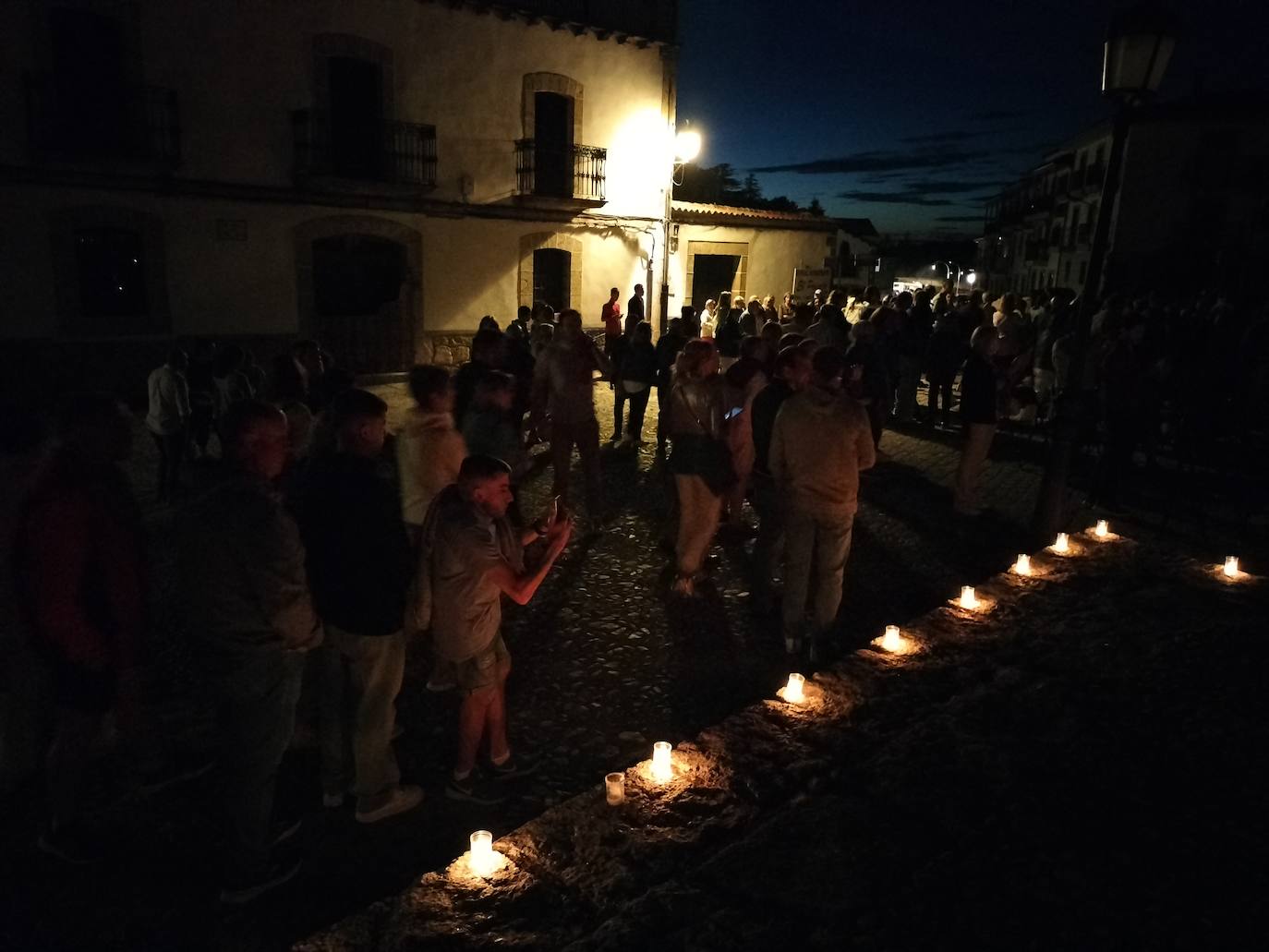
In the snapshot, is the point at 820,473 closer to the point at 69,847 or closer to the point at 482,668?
the point at 482,668

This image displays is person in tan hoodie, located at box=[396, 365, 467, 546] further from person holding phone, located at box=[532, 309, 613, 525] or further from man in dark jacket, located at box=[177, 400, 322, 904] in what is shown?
person holding phone, located at box=[532, 309, 613, 525]

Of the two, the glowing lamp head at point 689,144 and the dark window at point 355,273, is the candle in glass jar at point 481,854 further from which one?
the glowing lamp head at point 689,144

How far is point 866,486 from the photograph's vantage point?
346 inches

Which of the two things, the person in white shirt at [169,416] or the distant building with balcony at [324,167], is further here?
the distant building with balcony at [324,167]

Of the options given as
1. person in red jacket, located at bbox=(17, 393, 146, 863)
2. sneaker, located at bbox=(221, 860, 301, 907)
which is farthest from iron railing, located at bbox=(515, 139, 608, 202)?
sneaker, located at bbox=(221, 860, 301, 907)

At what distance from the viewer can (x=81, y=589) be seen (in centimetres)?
298

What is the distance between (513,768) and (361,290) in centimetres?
1443

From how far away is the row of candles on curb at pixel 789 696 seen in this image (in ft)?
10.3

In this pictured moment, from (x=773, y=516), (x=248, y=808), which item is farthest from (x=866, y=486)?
(x=248, y=808)

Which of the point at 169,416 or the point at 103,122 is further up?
the point at 103,122

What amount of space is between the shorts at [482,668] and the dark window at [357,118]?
14345 mm

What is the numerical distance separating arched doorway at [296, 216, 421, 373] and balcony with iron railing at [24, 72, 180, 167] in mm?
2611

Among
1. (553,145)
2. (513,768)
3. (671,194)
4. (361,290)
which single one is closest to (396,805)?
(513,768)

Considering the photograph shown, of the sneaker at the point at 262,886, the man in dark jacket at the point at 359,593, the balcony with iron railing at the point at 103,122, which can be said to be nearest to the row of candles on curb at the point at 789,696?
the man in dark jacket at the point at 359,593
